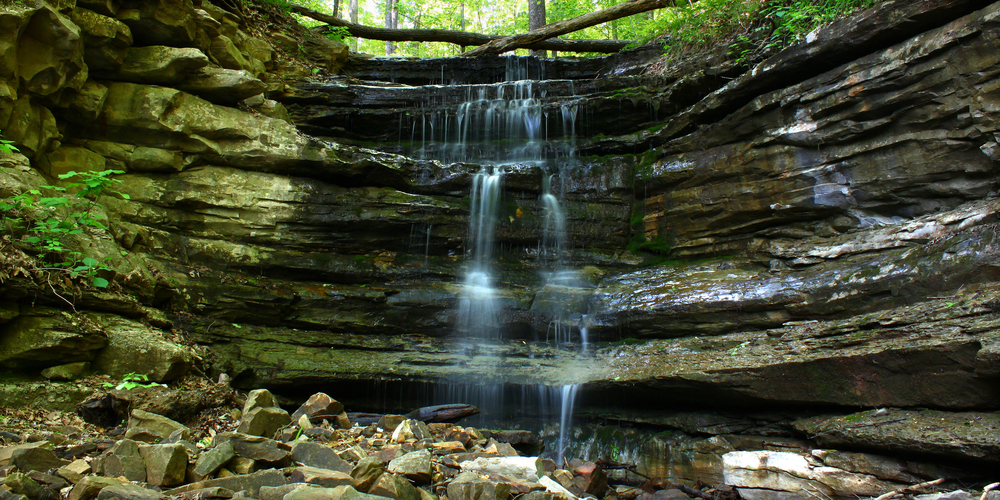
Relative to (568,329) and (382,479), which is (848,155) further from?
(382,479)

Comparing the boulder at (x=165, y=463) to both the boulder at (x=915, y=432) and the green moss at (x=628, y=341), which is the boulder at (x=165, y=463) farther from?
the green moss at (x=628, y=341)

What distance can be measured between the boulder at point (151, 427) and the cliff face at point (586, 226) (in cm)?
114

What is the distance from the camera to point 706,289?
837 centimetres

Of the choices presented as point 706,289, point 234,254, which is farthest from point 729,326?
point 234,254

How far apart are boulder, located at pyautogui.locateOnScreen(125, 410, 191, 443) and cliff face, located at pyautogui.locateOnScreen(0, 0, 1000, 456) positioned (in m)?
1.14

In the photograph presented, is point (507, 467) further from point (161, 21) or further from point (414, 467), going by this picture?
point (161, 21)

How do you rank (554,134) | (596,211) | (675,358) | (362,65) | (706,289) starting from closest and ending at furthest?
(675,358), (706,289), (596,211), (554,134), (362,65)

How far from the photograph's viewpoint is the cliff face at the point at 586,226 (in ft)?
20.1

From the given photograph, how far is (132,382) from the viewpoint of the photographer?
549cm

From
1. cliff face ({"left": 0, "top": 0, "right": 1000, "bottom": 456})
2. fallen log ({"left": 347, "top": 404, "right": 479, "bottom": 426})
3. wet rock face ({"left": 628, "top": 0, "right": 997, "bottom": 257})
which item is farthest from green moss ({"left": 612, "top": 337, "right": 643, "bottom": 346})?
fallen log ({"left": 347, "top": 404, "right": 479, "bottom": 426})

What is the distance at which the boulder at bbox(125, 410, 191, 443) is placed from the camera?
4379mm

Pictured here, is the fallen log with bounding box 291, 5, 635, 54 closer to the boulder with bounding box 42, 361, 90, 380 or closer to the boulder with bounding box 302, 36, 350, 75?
the boulder with bounding box 302, 36, 350, 75

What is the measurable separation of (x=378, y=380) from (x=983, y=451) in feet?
24.0

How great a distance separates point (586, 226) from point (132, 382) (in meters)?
7.98
